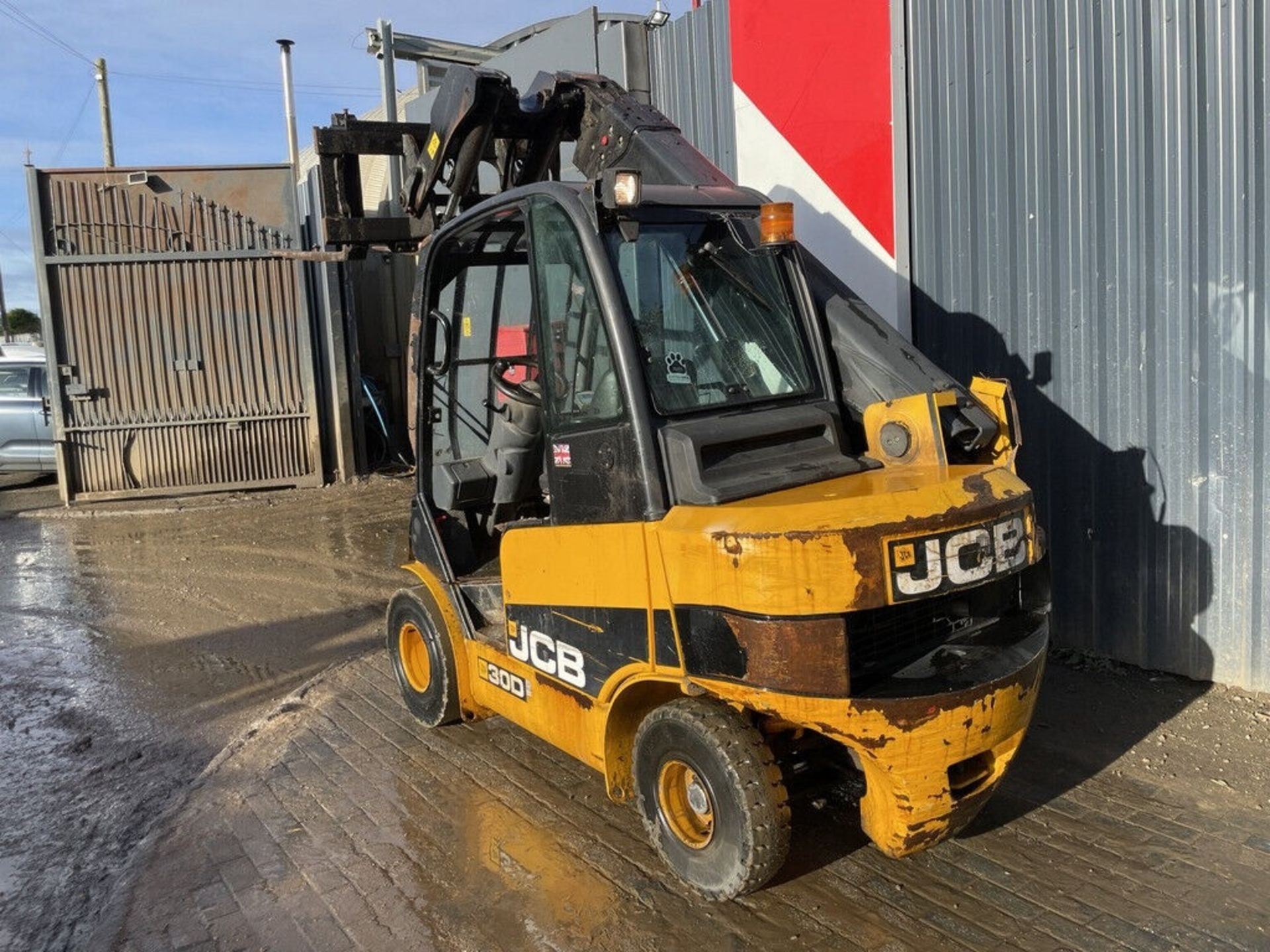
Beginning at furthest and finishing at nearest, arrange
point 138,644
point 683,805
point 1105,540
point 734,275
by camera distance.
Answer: point 138,644
point 1105,540
point 734,275
point 683,805

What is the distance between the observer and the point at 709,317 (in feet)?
13.1

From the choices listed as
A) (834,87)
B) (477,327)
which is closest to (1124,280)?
(834,87)

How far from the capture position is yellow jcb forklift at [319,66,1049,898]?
324cm

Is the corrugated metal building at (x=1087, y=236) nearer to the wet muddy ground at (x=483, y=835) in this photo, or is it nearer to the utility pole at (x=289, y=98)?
the wet muddy ground at (x=483, y=835)

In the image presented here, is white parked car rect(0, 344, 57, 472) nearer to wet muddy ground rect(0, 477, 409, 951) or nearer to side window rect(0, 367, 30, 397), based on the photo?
side window rect(0, 367, 30, 397)

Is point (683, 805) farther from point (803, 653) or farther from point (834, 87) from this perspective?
point (834, 87)

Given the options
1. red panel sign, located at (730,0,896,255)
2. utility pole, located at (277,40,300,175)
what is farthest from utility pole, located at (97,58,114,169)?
red panel sign, located at (730,0,896,255)

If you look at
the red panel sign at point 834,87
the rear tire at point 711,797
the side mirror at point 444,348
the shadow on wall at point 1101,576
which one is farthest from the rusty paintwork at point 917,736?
the red panel sign at point 834,87

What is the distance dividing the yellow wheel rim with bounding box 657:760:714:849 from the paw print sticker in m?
1.34

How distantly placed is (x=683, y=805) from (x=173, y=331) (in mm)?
10253

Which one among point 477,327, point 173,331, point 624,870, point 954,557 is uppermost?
point 173,331

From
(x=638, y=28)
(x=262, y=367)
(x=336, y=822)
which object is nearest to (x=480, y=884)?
(x=336, y=822)

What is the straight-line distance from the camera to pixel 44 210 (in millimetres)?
11820

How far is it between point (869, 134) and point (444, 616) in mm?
3932
